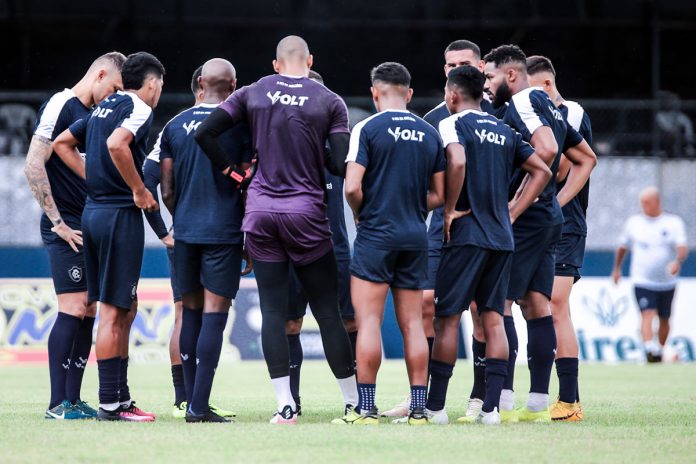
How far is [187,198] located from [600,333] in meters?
11.8

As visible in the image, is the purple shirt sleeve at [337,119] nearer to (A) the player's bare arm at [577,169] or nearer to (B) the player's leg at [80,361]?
(A) the player's bare arm at [577,169]

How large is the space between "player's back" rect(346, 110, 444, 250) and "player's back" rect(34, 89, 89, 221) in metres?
2.30

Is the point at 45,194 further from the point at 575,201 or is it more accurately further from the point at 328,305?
the point at 575,201

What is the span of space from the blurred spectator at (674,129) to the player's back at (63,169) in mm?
14602

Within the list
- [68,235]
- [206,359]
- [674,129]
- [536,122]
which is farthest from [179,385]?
[674,129]

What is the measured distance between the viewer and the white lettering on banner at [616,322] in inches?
731

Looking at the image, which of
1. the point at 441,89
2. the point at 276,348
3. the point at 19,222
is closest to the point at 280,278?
the point at 276,348

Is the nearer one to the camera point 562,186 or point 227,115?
point 227,115

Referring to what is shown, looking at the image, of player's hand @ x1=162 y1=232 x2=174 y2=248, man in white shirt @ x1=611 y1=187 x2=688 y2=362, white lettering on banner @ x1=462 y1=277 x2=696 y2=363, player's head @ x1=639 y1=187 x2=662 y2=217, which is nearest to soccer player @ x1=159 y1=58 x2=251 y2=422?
player's hand @ x1=162 y1=232 x2=174 y2=248

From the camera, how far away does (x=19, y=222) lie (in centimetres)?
1948

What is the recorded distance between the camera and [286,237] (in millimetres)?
7867

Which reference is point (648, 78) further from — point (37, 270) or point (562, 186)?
point (562, 186)

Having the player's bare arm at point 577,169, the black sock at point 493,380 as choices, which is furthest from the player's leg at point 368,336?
the player's bare arm at point 577,169

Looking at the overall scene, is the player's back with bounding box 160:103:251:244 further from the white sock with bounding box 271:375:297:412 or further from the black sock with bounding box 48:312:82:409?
the black sock with bounding box 48:312:82:409
